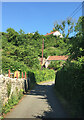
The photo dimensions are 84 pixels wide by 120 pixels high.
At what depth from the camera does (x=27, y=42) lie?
50.3m

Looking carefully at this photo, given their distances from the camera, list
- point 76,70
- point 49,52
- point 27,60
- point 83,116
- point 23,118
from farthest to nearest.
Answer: point 49,52
point 27,60
point 76,70
point 23,118
point 83,116

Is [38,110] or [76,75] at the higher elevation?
[76,75]

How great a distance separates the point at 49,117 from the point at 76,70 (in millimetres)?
2535

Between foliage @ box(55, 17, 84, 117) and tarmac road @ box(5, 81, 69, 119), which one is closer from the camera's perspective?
foliage @ box(55, 17, 84, 117)

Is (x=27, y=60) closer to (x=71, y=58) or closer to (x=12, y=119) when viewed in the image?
(x=71, y=58)

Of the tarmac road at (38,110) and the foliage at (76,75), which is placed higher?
the foliage at (76,75)

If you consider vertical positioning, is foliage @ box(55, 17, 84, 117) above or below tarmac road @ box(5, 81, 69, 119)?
above

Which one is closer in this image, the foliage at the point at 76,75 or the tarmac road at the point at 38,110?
the foliage at the point at 76,75

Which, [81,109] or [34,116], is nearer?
[81,109]

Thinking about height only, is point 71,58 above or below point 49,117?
above

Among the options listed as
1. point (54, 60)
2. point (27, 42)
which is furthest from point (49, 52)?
point (27, 42)

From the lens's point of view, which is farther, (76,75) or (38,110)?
(38,110)

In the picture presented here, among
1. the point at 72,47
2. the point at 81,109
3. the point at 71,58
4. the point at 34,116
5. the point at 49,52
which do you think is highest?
the point at 49,52

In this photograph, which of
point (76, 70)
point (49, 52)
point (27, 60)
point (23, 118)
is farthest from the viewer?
point (49, 52)
